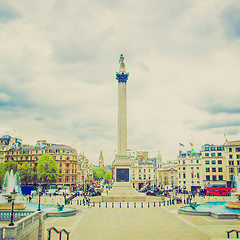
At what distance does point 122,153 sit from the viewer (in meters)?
65.2

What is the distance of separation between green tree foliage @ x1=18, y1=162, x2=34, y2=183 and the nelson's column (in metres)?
36.6

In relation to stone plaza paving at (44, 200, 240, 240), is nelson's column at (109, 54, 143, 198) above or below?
above

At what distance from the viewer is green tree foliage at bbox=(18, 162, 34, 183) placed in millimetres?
86431

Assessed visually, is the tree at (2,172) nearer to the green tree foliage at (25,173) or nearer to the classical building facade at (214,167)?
the green tree foliage at (25,173)

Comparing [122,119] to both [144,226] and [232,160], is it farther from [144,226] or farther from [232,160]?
[232,160]

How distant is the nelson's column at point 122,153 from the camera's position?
5988 cm

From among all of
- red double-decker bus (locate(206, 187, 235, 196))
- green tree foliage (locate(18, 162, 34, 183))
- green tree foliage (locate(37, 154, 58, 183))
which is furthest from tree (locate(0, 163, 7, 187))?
red double-decker bus (locate(206, 187, 235, 196))

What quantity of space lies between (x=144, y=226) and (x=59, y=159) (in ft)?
240

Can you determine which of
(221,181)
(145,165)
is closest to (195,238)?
(221,181)

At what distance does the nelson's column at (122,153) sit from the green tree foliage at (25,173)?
1442 inches

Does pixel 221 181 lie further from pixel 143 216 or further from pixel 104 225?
pixel 104 225

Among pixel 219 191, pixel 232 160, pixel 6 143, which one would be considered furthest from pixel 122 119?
pixel 6 143

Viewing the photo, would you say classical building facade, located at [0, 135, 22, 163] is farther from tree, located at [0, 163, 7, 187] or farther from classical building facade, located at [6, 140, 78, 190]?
tree, located at [0, 163, 7, 187]

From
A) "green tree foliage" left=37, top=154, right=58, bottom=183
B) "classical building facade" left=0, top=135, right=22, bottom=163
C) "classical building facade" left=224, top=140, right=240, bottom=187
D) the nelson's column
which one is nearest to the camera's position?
the nelson's column
